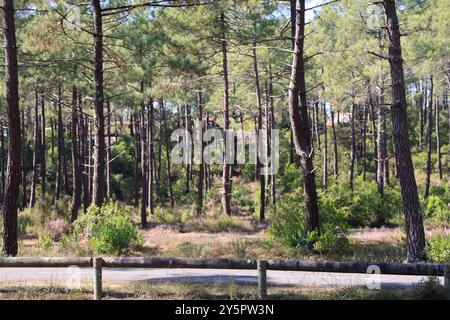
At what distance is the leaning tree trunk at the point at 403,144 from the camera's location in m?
11.1

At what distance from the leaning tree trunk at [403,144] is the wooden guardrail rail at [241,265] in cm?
405

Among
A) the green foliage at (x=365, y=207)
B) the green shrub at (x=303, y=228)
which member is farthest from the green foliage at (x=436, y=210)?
the green shrub at (x=303, y=228)

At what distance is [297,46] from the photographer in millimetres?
12867

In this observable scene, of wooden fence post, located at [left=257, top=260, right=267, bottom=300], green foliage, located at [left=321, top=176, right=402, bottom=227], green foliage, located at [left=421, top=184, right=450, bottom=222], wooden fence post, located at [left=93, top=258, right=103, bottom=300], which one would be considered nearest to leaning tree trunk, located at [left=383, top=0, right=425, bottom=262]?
wooden fence post, located at [left=257, top=260, right=267, bottom=300]

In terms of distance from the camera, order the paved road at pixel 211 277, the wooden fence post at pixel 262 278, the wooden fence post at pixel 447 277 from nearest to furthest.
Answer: the wooden fence post at pixel 447 277, the wooden fence post at pixel 262 278, the paved road at pixel 211 277

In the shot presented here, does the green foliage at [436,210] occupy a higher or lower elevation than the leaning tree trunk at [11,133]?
lower

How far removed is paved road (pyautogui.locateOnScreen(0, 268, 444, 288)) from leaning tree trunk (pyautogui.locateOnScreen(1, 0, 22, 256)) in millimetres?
1182

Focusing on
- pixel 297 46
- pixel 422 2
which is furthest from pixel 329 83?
pixel 297 46

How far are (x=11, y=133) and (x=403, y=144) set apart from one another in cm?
928

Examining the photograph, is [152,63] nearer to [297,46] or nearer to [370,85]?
[297,46]

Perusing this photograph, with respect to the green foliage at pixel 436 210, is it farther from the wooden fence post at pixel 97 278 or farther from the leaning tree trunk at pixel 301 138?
the wooden fence post at pixel 97 278

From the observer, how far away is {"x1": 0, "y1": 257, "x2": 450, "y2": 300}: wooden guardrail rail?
735cm

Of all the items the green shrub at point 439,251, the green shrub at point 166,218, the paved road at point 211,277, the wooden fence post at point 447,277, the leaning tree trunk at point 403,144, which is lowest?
the green shrub at point 166,218

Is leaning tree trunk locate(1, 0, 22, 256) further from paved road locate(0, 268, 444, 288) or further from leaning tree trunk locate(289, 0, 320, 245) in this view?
leaning tree trunk locate(289, 0, 320, 245)
